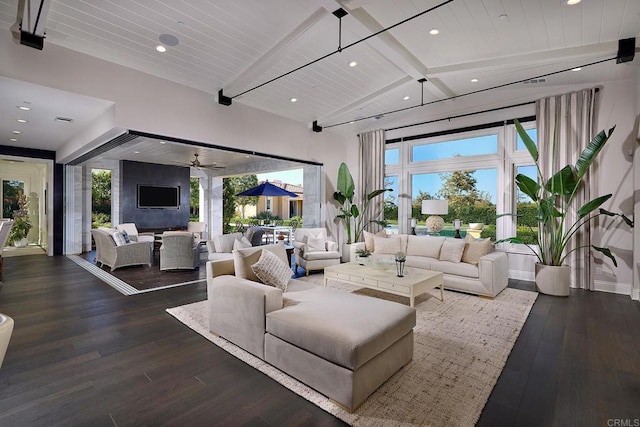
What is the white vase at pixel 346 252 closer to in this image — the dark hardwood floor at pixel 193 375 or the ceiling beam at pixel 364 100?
the ceiling beam at pixel 364 100

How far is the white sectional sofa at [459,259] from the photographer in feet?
14.7

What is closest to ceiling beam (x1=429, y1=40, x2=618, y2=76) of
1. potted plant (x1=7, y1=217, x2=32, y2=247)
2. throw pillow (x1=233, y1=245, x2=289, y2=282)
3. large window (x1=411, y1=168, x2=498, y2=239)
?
large window (x1=411, y1=168, x2=498, y2=239)

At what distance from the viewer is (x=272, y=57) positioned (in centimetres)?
428

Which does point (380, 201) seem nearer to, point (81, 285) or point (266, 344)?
point (266, 344)

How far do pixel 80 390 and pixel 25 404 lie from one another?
0.28 metres

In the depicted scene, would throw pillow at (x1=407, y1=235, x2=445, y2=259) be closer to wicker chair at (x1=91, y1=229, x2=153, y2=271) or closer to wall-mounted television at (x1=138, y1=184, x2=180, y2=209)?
wicker chair at (x1=91, y1=229, x2=153, y2=271)

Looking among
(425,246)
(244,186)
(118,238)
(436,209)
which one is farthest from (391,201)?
(244,186)

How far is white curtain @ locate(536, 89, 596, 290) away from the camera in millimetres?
5039

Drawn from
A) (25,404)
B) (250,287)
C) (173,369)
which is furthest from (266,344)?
(25,404)

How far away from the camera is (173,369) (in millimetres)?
2463

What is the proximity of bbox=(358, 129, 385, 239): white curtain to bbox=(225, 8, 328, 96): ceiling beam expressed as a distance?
11.7ft

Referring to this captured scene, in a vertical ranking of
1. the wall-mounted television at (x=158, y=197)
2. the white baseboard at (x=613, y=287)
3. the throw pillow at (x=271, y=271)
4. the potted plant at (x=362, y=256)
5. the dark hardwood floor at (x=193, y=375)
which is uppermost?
the wall-mounted television at (x=158, y=197)

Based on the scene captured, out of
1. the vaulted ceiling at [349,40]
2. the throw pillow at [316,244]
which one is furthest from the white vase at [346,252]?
the vaulted ceiling at [349,40]

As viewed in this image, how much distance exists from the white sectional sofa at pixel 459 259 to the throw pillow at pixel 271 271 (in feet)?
7.05
